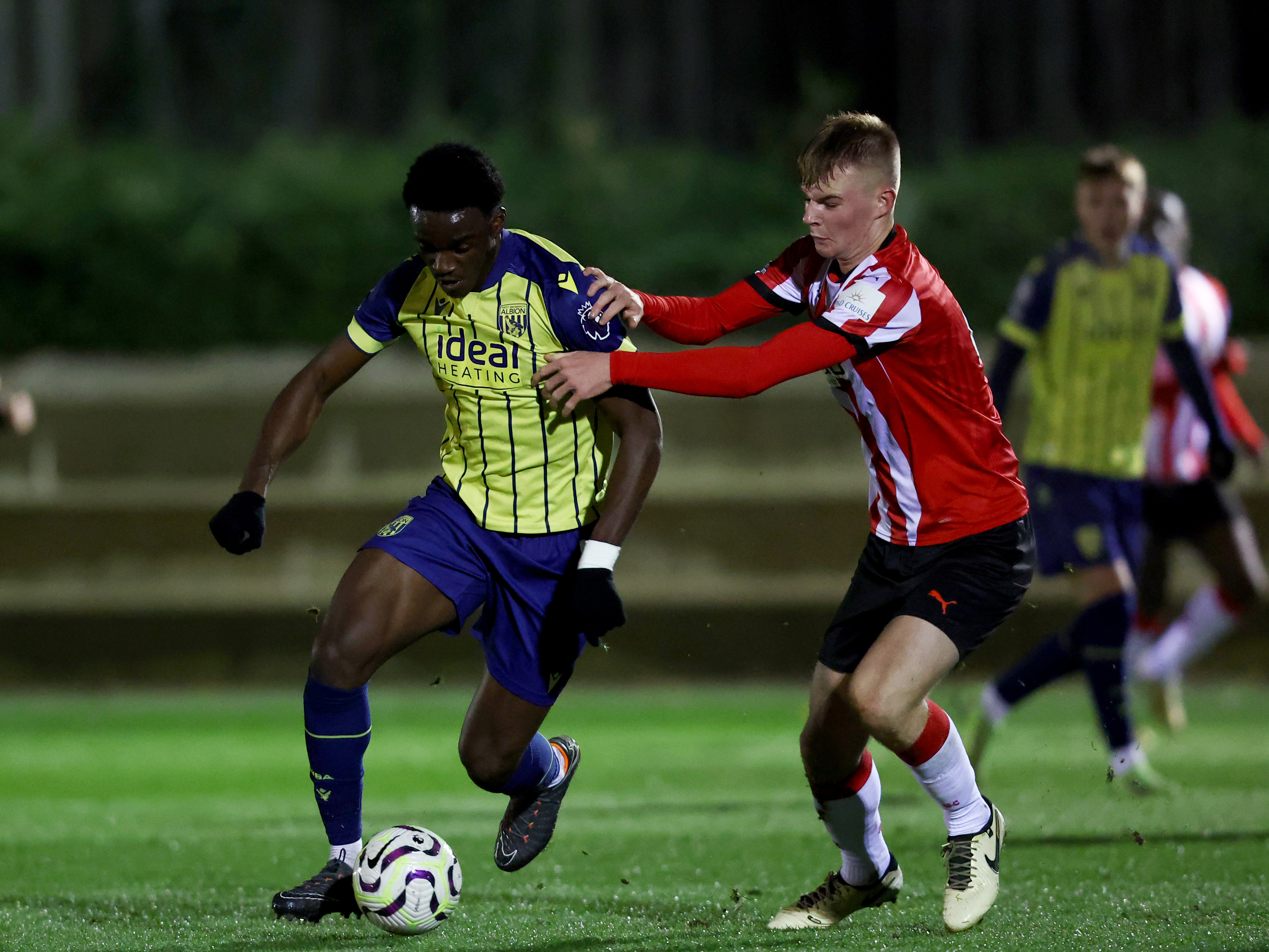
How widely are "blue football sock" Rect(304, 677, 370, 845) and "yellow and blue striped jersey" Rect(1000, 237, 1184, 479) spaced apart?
11.4ft

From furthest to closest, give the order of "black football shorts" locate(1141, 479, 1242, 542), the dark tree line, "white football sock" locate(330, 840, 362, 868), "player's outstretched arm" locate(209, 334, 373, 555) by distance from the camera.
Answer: the dark tree line
"black football shorts" locate(1141, 479, 1242, 542)
"white football sock" locate(330, 840, 362, 868)
"player's outstretched arm" locate(209, 334, 373, 555)

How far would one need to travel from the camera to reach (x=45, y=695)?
35.1 feet

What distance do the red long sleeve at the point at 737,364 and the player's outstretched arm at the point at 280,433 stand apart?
921mm

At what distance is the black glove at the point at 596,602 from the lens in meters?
4.14

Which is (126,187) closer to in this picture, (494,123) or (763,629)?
(494,123)

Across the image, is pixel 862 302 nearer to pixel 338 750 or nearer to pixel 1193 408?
pixel 338 750

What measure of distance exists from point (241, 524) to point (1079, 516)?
3.67 metres

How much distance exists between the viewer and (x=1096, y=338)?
6801mm

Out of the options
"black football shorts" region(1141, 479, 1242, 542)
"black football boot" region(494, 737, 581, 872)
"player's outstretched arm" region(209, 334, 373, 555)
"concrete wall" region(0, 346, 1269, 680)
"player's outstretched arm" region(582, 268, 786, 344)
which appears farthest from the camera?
"concrete wall" region(0, 346, 1269, 680)

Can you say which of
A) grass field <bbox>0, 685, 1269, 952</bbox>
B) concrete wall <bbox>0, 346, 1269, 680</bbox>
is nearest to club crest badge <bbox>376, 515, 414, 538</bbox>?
grass field <bbox>0, 685, 1269, 952</bbox>

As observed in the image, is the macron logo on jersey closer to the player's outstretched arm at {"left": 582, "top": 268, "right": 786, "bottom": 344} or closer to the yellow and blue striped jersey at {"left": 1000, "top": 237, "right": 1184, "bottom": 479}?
the player's outstretched arm at {"left": 582, "top": 268, "right": 786, "bottom": 344}

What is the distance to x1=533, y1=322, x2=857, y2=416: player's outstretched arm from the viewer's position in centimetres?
389

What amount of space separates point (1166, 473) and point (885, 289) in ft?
14.8

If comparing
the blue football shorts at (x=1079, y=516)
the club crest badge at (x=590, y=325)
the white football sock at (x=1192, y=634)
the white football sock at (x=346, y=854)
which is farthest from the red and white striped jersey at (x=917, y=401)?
the white football sock at (x=1192, y=634)
